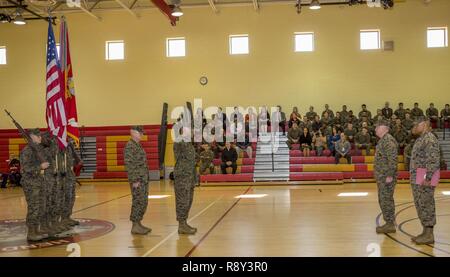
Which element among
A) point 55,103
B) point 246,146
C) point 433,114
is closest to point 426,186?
point 55,103

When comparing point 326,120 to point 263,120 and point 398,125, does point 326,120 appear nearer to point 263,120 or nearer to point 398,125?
point 263,120

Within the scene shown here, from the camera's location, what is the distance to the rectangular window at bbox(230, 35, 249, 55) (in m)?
22.9

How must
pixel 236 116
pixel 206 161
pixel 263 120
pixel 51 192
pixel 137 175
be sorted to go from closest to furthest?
pixel 137 175, pixel 51 192, pixel 206 161, pixel 263 120, pixel 236 116

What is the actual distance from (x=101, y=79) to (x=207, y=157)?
8542 millimetres

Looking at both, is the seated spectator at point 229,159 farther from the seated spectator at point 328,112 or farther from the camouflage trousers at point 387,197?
the camouflage trousers at point 387,197

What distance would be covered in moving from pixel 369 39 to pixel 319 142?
6696mm

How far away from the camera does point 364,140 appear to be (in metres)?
19.1

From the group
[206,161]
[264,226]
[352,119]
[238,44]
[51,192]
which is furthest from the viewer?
[238,44]

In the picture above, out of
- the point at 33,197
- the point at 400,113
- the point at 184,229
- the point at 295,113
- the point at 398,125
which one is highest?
the point at 295,113

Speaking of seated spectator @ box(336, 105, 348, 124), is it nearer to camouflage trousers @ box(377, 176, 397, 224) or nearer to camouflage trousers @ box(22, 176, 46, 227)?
camouflage trousers @ box(377, 176, 397, 224)

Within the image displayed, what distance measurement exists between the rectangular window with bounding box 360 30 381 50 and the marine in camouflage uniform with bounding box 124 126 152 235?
17.1m

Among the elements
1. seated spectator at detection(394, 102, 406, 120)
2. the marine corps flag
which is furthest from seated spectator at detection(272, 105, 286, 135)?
the marine corps flag

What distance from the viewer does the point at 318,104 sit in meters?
22.5

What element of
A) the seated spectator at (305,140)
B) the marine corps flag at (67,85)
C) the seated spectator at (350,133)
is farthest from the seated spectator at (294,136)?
the marine corps flag at (67,85)
